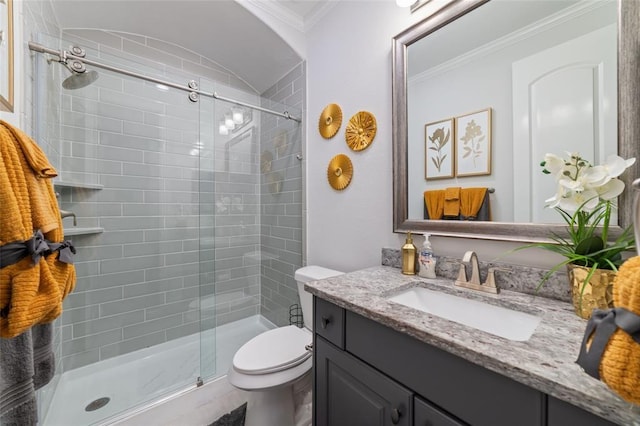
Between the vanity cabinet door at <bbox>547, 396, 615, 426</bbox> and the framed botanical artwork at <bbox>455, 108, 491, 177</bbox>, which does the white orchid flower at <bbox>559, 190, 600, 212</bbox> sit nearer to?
the framed botanical artwork at <bbox>455, 108, 491, 177</bbox>

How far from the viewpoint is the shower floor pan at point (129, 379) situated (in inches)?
53.6

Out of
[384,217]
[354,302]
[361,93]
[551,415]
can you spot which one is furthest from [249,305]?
[551,415]

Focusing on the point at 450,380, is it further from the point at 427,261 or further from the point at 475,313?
the point at 427,261

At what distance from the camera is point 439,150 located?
1.14m

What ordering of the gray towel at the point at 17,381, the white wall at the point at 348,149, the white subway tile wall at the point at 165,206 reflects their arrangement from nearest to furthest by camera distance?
the gray towel at the point at 17,381, the white wall at the point at 348,149, the white subway tile wall at the point at 165,206

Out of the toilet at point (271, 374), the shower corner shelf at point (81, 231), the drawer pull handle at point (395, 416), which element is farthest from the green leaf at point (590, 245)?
the shower corner shelf at point (81, 231)

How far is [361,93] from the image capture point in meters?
1.47

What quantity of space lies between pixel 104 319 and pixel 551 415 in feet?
7.68

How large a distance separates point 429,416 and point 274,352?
0.83m

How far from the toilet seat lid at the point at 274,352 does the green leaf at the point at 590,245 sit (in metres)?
1.13

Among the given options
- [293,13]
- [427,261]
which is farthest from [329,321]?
[293,13]

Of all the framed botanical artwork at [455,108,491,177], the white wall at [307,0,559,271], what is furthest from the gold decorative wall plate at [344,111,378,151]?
→ the framed botanical artwork at [455,108,491,177]

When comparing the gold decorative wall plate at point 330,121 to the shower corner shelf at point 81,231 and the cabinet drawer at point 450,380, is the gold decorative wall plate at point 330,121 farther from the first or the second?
the shower corner shelf at point 81,231

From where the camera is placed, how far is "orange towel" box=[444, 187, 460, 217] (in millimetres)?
1082
